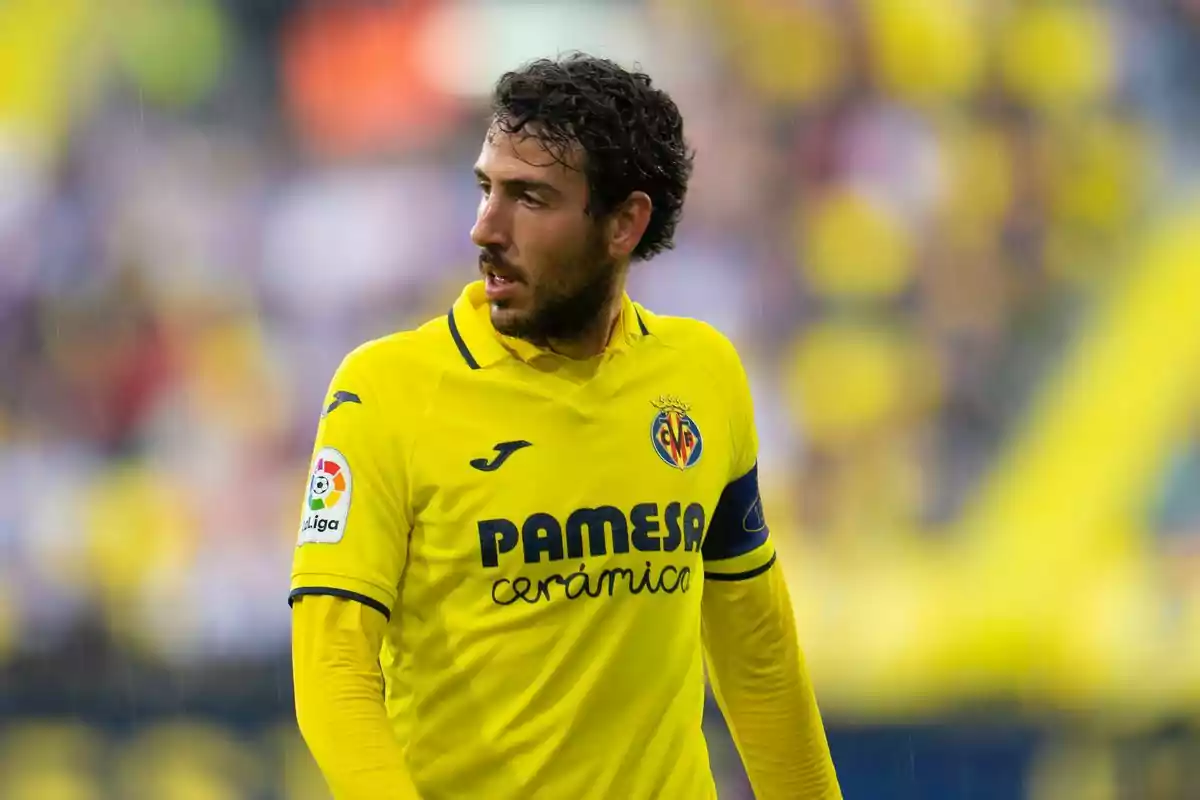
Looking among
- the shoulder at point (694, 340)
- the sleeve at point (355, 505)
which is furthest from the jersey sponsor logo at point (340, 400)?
the shoulder at point (694, 340)

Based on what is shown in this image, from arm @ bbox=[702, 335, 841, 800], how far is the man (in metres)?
0.09

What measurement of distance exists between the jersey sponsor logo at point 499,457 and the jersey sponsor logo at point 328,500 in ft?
0.43

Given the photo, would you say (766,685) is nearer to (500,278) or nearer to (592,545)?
(592,545)

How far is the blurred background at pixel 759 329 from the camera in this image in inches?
144

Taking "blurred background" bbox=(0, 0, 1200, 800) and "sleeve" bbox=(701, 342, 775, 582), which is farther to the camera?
"blurred background" bbox=(0, 0, 1200, 800)

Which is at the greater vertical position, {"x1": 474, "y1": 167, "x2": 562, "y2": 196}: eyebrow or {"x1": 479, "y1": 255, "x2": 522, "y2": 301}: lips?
{"x1": 474, "y1": 167, "x2": 562, "y2": 196}: eyebrow

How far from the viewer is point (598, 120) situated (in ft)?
5.12

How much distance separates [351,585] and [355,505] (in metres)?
0.07

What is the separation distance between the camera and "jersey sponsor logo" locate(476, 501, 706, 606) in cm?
150

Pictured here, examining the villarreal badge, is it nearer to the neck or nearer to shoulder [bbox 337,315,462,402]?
the neck

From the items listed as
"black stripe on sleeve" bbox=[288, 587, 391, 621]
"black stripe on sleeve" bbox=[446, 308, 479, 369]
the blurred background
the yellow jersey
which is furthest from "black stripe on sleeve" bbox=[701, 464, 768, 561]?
the blurred background

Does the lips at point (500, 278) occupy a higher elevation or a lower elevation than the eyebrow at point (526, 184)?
lower

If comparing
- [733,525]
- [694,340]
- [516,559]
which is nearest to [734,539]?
[733,525]

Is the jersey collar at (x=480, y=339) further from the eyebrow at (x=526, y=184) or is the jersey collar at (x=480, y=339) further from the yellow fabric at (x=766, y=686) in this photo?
the yellow fabric at (x=766, y=686)
